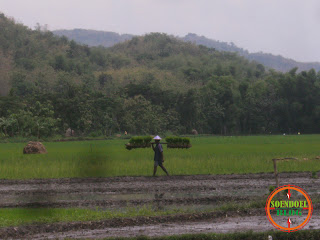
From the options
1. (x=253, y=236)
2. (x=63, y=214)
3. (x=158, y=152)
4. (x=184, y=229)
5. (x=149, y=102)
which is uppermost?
(x=149, y=102)

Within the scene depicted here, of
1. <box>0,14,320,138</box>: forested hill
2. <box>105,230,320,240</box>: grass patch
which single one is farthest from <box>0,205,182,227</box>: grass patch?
<box>0,14,320,138</box>: forested hill

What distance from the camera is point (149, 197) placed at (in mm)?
13930

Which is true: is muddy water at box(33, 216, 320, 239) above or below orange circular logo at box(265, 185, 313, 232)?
below

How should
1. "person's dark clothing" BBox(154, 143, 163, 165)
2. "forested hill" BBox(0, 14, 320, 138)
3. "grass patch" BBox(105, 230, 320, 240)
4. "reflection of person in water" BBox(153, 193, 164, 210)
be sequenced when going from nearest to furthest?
"grass patch" BBox(105, 230, 320, 240) < "reflection of person in water" BBox(153, 193, 164, 210) < "person's dark clothing" BBox(154, 143, 163, 165) < "forested hill" BBox(0, 14, 320, 138)

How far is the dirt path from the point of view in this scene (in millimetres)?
9375

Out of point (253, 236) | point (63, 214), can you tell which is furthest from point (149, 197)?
point (253, 236)

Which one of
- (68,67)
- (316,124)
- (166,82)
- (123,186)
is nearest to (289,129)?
(316,124)

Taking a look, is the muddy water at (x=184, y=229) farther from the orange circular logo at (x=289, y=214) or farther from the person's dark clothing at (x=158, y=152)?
the person's dark clothing at (x=158, y=152)

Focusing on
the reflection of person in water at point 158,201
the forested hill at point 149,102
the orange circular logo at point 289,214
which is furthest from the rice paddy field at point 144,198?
the forested hill at point 149,102

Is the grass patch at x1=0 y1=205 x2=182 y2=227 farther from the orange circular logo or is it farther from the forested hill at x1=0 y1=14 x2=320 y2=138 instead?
the forested hill at x1=0 y1=14 x2=320 y2=138

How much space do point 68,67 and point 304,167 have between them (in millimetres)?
75459

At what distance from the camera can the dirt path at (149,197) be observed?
369 inches

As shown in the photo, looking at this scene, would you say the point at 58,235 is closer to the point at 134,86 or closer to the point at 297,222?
the point at 297,222

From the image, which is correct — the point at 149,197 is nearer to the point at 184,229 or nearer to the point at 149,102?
the point at 184,229
